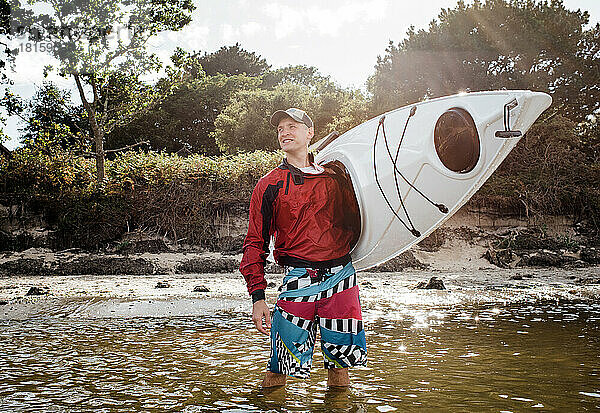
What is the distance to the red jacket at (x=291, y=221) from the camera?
3035 mm

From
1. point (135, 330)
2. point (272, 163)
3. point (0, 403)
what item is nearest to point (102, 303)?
point (135, 330)

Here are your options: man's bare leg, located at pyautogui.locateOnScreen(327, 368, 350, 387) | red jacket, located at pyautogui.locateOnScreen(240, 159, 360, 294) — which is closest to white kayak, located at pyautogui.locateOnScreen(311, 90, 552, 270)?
red jacket, located at pyautogui.locateOnScreen(240, 159, 360, 294)

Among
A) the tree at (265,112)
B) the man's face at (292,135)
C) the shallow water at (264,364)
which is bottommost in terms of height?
the shallow water at (264,364)

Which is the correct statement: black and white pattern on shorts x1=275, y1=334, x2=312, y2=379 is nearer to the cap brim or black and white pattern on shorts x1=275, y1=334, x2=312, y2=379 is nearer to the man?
the man

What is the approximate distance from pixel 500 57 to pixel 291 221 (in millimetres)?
21341

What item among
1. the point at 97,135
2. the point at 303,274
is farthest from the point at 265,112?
the point at 303,274

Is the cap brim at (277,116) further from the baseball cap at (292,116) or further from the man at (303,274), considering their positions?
the man at (303,274)

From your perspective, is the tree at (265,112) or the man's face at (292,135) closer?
the man's face at (292,135)

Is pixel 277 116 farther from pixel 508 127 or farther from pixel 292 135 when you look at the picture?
pixel 508 127

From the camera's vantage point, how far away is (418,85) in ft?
72.1

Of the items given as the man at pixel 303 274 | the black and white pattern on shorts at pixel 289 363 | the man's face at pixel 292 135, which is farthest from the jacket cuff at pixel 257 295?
the man's face at pixel 292 135

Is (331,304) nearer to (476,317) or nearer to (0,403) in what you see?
(0,403)

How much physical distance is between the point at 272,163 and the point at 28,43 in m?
7.01

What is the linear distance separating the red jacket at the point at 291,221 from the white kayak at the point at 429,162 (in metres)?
0.39
